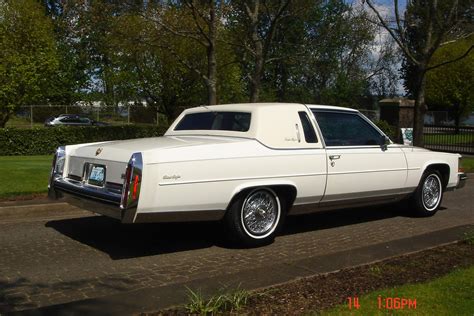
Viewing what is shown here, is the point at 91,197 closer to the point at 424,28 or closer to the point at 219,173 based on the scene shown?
the point at 219,173

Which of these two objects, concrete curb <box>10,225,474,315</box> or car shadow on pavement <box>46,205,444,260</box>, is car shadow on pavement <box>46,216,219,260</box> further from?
concrete curb <box>10,225,474,315</box>

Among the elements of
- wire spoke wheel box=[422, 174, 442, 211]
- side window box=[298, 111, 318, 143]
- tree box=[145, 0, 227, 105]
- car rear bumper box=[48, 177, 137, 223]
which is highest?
tree box=[145, 0, 227, 105]

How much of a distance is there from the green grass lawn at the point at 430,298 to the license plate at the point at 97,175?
9.90 feet

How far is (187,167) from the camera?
5.70m

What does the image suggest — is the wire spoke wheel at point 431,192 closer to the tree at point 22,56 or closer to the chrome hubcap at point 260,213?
the chrome hubcap at point 260,213

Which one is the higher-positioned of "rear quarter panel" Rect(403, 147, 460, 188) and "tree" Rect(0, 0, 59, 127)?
"tree" Rect(0, 0, 59, 127)

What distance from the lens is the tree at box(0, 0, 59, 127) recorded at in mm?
24500

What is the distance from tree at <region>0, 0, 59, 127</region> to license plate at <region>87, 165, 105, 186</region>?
64.7ft

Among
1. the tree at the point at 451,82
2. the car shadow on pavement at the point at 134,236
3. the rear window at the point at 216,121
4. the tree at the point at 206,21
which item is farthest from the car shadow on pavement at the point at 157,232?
the tree at the point at 451,82

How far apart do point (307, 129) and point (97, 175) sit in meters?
2.63

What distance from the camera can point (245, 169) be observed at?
6164 mm

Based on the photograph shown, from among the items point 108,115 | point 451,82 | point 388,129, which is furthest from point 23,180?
point 451,82

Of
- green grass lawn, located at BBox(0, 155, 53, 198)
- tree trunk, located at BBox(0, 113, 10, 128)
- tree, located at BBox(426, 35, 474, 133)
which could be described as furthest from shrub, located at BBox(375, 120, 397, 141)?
tree trunk, located at BBox(0, 113, 10, 128)

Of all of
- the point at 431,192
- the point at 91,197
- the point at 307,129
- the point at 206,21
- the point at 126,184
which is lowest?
the point at 431,192
